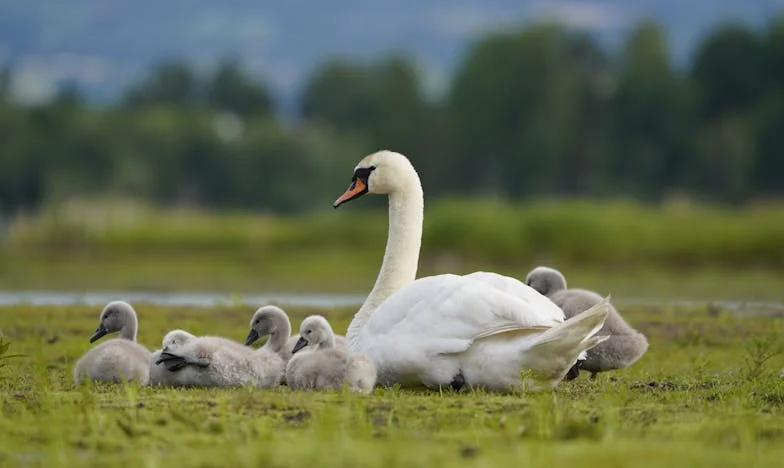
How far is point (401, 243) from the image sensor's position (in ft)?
32.1

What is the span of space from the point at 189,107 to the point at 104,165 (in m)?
21.0

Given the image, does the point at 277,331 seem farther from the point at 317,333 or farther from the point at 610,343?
the point at 610,343

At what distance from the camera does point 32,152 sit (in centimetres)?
7819

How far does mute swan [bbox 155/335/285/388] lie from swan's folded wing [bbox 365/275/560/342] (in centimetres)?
71

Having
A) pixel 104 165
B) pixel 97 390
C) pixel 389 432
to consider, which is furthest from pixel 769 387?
pixel 104 165

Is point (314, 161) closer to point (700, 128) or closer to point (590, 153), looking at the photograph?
point (590, 153)

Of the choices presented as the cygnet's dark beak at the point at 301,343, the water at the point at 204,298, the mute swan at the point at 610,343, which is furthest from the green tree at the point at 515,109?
the cygnet's dark beak at the point at 301,343

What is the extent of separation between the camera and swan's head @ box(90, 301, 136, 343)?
1024cm

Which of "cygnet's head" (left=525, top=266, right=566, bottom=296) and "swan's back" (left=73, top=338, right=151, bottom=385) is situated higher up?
"cygnet's head" (left=525, top=266, right=566, bottom=296)

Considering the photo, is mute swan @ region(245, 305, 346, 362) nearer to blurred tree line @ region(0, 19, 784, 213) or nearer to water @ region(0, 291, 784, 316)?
water @ region(0, 291, 784, 316)

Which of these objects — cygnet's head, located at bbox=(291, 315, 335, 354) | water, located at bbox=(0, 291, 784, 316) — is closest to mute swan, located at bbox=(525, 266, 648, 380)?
cygnet's head, located at bbox=(291, 315, 335, 354)

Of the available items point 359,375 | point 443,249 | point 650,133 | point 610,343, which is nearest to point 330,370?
point 359,375

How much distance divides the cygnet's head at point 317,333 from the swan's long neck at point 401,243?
1.52ft

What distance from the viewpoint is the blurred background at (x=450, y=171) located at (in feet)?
100
